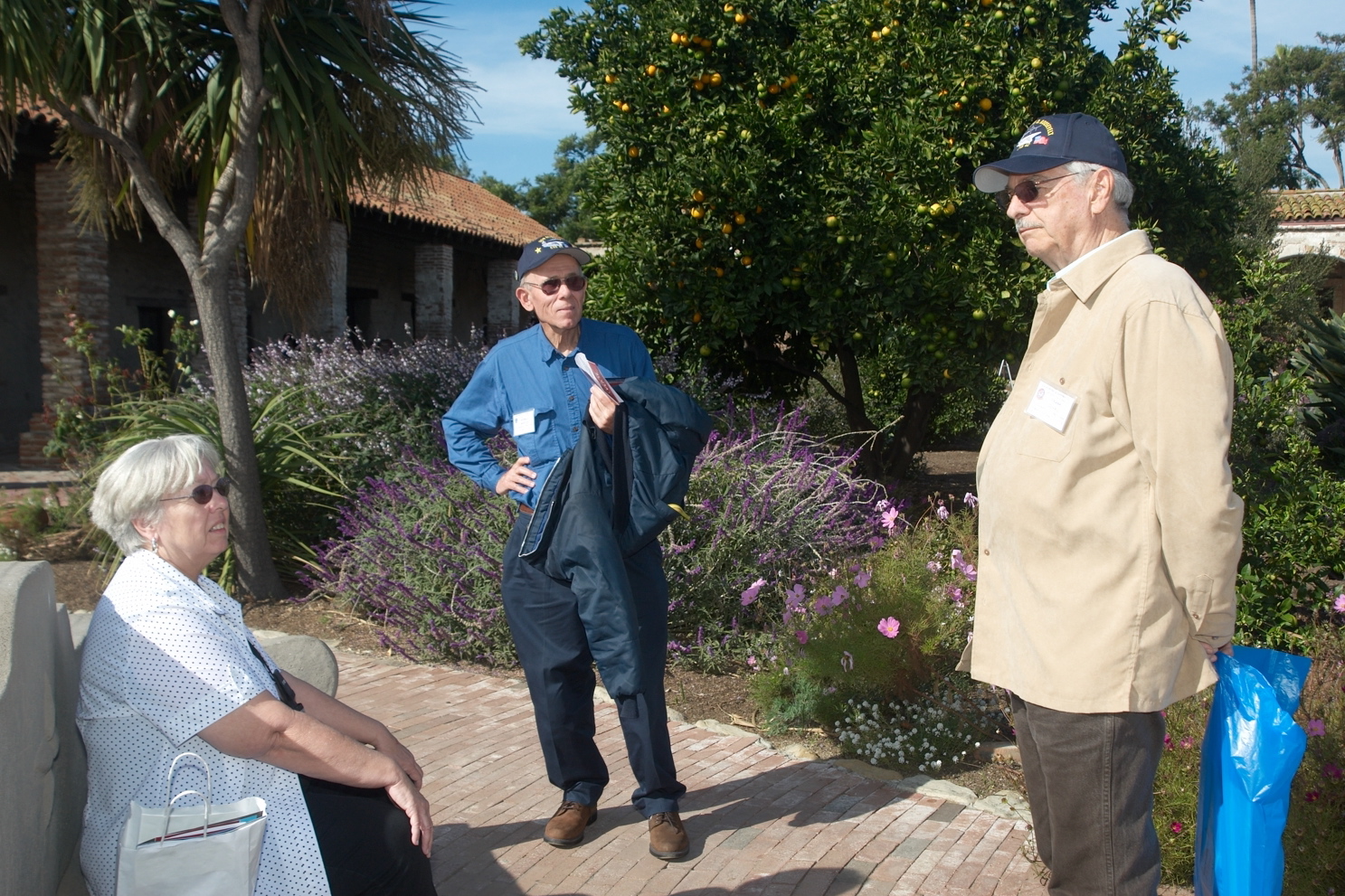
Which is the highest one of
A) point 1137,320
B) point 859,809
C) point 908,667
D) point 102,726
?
point 1137,320

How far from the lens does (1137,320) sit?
1.87 metres

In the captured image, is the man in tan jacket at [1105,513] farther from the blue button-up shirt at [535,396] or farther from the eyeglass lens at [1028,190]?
the blue button-up shirt at [535,396]

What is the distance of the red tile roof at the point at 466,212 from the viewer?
1636cm

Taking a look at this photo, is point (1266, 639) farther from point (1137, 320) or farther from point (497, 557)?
point (497, 557)

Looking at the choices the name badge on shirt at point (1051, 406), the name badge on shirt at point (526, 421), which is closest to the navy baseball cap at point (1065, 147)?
the name badge on shirt at point (1051, 406)

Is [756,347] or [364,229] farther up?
[364,229]

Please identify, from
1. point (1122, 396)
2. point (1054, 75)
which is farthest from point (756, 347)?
point (1122, 396)

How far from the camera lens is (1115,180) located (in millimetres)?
2057

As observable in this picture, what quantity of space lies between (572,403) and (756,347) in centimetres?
464

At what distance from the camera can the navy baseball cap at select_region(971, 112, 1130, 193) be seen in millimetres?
2037

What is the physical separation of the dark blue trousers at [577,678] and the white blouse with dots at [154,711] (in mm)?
1117

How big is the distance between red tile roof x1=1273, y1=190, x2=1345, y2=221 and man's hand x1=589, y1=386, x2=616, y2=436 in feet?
67.6

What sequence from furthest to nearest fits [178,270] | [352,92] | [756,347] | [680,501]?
[178,270] < [756,347] < [352,92] < [680,501]

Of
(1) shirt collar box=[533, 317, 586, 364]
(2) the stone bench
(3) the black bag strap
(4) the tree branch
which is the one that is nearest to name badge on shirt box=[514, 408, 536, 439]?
(1) shirt collar box=[533, 317, 586, 364]
